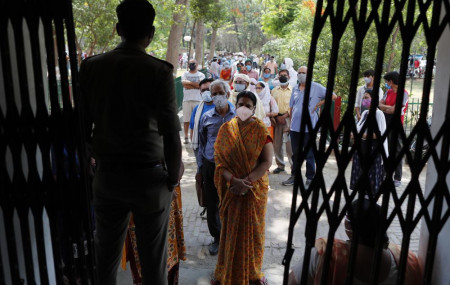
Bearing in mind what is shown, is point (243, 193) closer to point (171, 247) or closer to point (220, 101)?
point (171, 247)

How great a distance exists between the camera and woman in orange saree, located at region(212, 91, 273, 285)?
4020 millimetres

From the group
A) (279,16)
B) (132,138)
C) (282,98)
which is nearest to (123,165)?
(132,138)

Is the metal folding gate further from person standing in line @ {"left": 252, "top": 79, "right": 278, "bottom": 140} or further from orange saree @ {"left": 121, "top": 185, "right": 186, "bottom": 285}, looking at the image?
person standing in line @ {"left": 252, "top": 79, "right": 278, "bottom": 140}

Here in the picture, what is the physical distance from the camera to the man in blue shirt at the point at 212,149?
4.83 m

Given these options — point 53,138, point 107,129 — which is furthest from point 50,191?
point 107,129

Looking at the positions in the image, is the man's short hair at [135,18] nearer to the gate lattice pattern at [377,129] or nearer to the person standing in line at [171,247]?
the gate lattice pattern at [377,129]

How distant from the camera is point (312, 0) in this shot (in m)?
15.8

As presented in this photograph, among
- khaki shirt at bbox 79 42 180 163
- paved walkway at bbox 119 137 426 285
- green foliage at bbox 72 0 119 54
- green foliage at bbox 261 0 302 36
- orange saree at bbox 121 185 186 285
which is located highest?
green foliage at bbox 261 0 302 36

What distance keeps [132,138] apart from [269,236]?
337cm

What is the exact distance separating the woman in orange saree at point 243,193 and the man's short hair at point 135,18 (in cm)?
163

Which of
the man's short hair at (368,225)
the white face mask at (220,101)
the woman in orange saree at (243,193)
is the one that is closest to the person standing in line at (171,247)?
the woman in orange saree at (243,193)

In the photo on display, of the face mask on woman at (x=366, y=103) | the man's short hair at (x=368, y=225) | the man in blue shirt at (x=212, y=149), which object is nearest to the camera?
the man's short hair at (x=368, y=225)

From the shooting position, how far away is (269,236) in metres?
5.55

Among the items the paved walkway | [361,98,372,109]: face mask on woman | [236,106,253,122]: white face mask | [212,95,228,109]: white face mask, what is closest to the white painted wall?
[236,106,253,122]: white face mask
